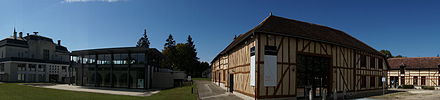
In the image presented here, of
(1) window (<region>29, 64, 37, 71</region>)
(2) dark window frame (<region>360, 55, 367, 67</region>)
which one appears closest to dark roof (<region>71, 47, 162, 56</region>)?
(2) dark window frame (<region>360, 55, 367, 67</region>)

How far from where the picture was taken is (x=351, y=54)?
2077 cm

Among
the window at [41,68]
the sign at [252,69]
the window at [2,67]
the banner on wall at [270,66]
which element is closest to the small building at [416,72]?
the banner on wall at [270,66]

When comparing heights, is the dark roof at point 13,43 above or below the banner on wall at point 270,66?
above

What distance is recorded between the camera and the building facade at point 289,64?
1434cm

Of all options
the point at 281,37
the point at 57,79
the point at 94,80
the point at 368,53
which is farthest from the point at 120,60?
the point at 57,79

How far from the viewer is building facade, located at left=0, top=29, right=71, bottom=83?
4291 centimetres

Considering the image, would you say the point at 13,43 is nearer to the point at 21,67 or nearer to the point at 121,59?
the point at 21,67

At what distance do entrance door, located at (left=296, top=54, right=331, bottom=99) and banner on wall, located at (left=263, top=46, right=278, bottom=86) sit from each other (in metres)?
2.28

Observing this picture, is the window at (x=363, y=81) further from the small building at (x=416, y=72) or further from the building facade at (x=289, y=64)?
the small building at (x=416, y=72)

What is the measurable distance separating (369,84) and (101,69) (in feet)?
87.3

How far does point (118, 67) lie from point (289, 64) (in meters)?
18.2

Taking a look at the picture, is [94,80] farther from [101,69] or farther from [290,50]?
[290,50]

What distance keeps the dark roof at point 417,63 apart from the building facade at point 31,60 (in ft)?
176

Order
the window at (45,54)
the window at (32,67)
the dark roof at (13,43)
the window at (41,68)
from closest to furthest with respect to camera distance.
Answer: the dark roof at (13,43)
the window at (32,67)
the window at (41,68)
the window at (45,54)
